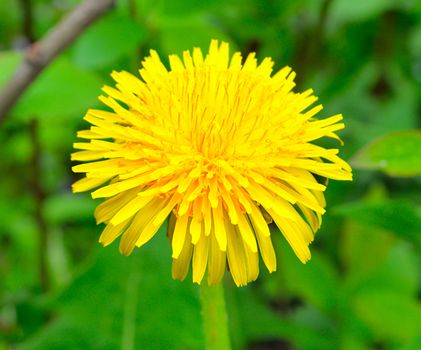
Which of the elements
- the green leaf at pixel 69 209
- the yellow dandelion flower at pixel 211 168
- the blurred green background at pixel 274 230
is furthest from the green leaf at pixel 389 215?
the green leaf at pixel 69 209

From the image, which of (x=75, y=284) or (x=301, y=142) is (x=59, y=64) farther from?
(x=301, y=142)

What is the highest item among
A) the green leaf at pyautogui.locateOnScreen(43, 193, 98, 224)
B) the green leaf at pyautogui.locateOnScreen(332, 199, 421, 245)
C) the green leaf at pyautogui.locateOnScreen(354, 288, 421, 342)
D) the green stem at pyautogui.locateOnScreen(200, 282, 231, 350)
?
the green leaf at pyautogui.locateOnScreen(43, 193, 98, 224)

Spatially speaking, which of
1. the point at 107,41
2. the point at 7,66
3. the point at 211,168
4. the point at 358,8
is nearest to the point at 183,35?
the point at 107,41

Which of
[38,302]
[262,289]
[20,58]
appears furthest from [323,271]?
[20,58]

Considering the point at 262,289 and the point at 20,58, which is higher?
the point at 20,58

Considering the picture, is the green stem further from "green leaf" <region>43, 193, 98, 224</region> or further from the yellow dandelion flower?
"green leaf" <region>43, 193, 98, 224</region>

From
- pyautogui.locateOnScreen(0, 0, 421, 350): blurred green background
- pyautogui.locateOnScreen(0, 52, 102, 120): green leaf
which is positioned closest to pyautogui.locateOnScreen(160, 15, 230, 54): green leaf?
pyautogui.locateOnScreen(0, 0, 421, 350): blurred green background
